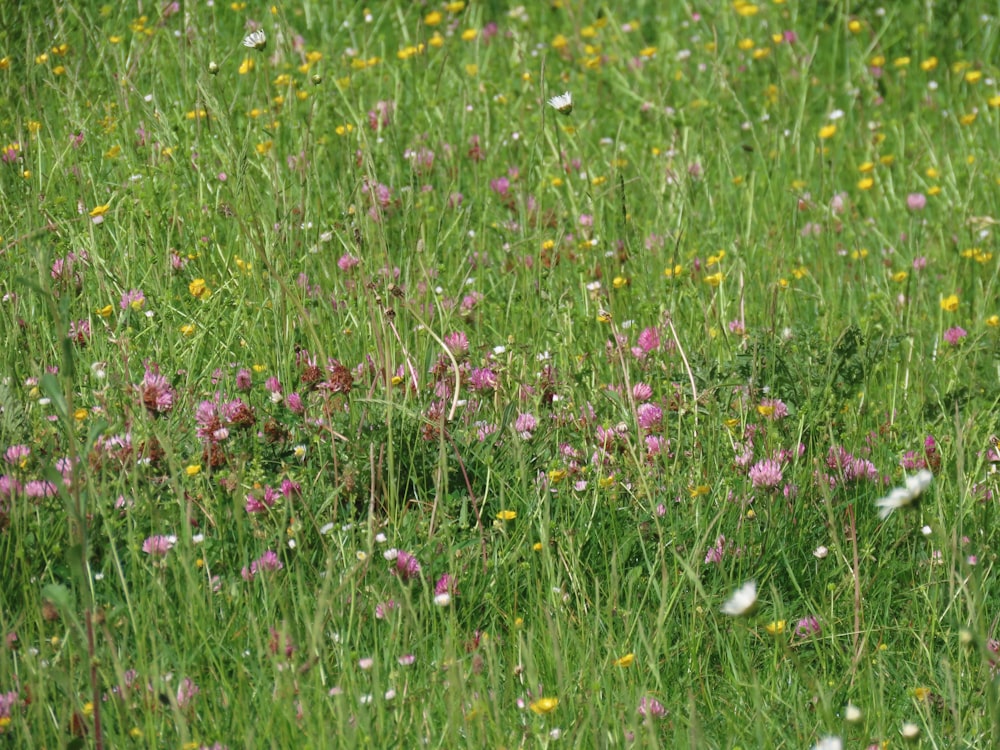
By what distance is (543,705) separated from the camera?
1.72 m

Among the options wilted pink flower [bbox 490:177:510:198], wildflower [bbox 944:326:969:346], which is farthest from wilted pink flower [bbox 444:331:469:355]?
wildflower [bbox 944:326:969:346]

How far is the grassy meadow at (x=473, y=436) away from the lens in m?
1.79

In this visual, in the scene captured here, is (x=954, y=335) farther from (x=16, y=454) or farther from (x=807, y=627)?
(x=16, y=454)

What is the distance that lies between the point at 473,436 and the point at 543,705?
79 cm

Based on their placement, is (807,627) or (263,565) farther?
(807,627)

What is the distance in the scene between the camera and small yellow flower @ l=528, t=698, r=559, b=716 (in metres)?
1.72

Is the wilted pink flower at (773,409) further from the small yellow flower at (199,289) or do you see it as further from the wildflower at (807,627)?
the small yellow flower at (199,289)

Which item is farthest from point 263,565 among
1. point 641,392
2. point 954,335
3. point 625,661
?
point 954,335

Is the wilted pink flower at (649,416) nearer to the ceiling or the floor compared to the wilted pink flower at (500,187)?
nearer to the ceiling

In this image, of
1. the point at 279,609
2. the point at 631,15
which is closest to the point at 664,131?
the point at 631,15

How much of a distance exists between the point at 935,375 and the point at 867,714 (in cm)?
128

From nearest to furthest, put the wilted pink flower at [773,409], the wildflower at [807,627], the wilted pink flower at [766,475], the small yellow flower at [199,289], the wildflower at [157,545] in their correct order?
the wildflower at [157,545]
the wildflower at [807,627]
the wilted pink flower at [766,475]
the wilted pink flower at [773,409]
the small yellow flower at [199,289]

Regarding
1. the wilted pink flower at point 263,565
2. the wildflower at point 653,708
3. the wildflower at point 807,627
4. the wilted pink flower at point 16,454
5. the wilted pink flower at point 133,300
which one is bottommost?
the wildflower at point 807,627

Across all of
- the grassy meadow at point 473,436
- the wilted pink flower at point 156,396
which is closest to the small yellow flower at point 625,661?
the grassy meadow at point 473,436
